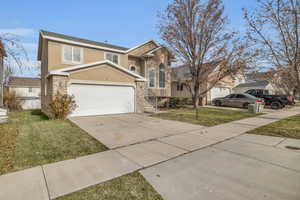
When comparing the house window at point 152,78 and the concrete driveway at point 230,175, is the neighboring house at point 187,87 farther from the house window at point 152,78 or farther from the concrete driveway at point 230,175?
the concrete driveway at point 230,175

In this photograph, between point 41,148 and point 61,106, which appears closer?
point 41,148

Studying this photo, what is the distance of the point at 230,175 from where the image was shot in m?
2.99

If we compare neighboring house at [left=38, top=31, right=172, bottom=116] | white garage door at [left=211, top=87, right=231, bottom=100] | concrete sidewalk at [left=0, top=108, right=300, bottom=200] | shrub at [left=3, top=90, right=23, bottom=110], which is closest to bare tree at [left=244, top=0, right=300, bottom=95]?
concrete sidewalk at [left=0, top=108, right=300, bottom=200]

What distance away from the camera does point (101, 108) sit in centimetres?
1119

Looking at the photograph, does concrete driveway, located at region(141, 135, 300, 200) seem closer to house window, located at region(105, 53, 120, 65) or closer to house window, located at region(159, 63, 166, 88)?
house window, located at region(105, 53, 120, 65)

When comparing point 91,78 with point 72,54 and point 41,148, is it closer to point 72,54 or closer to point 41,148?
point 72,54

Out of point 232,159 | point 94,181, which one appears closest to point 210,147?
point 232,159

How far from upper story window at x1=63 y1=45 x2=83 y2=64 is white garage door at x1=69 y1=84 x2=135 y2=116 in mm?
3806

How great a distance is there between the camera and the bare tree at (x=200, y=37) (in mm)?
13883

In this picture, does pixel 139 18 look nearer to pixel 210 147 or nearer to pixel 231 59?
pixel 231 59

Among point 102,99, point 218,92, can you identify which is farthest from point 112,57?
point 218,92

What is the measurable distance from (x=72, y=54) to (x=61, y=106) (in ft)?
18.9

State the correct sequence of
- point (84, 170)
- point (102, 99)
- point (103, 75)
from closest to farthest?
point (84, 170) < point (103, 75) < point (102, 99)

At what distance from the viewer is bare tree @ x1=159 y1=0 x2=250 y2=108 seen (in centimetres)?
1388
